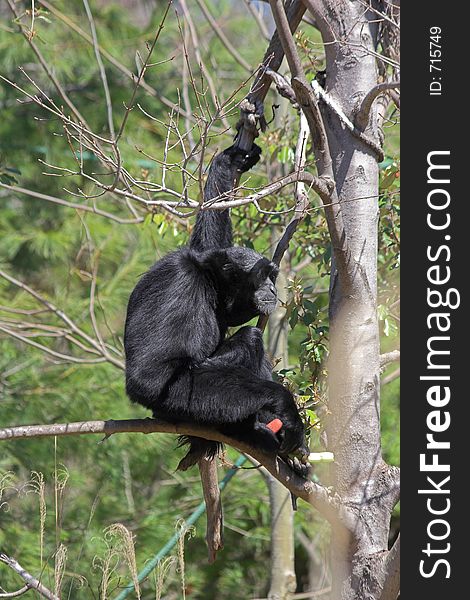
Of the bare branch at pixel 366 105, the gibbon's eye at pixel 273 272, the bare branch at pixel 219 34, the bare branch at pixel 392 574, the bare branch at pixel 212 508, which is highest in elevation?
the bare branch at pixel 219 34

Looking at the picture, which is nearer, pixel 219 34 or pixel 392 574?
pixel 392 574

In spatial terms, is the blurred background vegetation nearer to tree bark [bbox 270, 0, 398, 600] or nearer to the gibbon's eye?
the gibbon's eye

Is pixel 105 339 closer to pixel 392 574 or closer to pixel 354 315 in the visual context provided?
pixel 354 315

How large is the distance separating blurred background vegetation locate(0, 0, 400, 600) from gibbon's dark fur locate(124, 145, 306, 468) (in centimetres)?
248

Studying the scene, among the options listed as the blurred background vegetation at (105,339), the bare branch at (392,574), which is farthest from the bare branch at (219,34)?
the bare branch at (392,574)

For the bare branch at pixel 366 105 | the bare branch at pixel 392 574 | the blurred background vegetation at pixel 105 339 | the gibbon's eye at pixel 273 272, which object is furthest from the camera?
the blurred background vegetation at pixel 105 339

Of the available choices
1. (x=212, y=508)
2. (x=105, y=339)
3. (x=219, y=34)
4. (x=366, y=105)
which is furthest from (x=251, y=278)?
(x=105, y=339)

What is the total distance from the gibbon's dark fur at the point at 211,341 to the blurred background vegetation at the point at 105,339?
248cm

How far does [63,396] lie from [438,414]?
6.32m

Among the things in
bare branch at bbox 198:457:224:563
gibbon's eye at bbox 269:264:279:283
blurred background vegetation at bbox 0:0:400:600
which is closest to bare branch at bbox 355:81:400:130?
gibbon's eye at bbox 269:264:279:283

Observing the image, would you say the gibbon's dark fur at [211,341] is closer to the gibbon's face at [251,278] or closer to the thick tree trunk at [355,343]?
the gibbon's face at [251,278]

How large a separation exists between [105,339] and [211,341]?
5866mm

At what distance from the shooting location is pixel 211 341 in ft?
15.4

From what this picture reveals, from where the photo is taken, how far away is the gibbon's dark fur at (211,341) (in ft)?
13.9
